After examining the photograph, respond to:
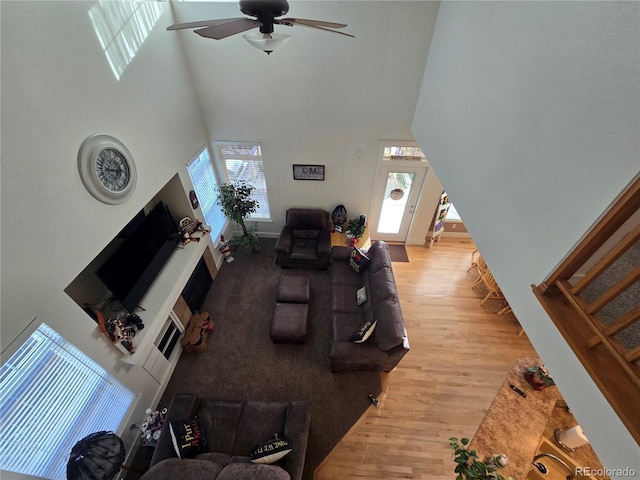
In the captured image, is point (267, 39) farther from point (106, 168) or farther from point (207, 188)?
point (207, 188)

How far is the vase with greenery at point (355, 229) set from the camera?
18.1 feet

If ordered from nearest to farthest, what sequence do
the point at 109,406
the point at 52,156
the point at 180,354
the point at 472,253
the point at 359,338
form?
1. the point at 52,156
2. the point at 109,406
3. the point at 359,338
4. the point at 180,354
5. the point at 472,253

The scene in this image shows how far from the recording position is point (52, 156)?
2.15 meters

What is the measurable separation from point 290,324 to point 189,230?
87.8 inches

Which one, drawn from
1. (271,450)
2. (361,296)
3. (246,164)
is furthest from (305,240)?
(271,450)

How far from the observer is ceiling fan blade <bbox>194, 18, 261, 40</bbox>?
5.73ft

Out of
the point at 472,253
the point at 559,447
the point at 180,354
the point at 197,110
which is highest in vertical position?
the point at 197,110

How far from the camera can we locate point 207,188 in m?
5.07

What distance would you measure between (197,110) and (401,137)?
3433 millimetres

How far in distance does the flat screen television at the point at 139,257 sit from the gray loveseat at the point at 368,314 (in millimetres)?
2623

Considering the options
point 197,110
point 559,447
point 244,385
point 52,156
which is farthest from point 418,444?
point 197,110

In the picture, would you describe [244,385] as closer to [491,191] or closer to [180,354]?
[180,354]

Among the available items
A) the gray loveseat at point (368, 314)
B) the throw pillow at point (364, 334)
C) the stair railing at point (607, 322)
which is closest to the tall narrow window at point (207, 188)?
the gray loveseat at point (368, 314)

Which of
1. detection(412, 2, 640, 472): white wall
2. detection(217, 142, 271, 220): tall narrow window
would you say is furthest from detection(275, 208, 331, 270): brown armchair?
detection(412, 2, 640, 472): white wall
